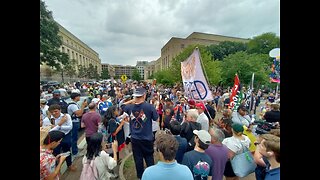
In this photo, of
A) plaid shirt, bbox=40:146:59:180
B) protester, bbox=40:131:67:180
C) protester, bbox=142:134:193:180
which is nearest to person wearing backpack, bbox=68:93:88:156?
protester, bbox=40:131:67:180

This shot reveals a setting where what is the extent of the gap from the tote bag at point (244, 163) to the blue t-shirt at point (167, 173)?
1305mm

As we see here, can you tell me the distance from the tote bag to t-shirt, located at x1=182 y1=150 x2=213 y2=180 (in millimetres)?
626

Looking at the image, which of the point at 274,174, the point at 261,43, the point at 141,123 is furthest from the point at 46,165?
the point at 261,43

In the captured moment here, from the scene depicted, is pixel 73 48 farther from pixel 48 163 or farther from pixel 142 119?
pixel 48 163

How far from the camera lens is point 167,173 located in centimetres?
180

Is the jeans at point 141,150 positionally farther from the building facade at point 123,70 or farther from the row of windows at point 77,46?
the building facade at point 123,70

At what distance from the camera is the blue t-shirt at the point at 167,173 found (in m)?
1.78

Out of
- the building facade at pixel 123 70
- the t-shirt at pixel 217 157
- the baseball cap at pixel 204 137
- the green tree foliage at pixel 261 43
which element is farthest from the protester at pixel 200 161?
the building facade at pixel 123 70

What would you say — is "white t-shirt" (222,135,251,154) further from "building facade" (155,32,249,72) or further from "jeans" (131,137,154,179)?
"building facade" (155,32,249,72)

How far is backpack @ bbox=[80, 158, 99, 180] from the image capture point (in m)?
2.56

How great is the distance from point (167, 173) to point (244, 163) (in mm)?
1506
